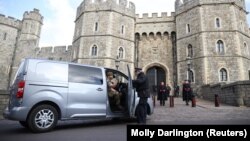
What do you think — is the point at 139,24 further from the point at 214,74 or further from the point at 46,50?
the point at 46,50

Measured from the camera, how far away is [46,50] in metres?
28.4

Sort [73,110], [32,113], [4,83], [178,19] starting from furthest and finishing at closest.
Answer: [4,83], [178,19], [73,110], [32,113]

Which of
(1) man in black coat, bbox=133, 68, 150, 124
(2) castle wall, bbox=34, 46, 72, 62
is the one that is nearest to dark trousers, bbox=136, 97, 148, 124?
(1) man in black coat, bbox=133, 68, 150, 124

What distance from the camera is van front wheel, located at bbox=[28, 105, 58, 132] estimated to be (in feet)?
13.8

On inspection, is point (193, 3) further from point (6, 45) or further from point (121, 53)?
point (6, 45)

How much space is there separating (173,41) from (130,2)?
715 cm

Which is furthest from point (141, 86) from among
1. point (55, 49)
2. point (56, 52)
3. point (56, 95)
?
point (55, 49)

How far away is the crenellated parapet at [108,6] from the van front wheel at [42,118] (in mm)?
18120

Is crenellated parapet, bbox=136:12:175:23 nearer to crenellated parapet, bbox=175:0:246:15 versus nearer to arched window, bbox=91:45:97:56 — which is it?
crenellated parapet, bbox=175:0:246:15

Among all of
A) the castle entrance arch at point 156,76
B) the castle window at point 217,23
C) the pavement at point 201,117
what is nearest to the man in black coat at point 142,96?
the pavement at point 201,117

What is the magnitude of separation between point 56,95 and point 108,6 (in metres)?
18.2

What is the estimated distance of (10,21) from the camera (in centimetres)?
3003

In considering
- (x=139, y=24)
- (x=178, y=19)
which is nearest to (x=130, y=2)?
(x=139, y=24)

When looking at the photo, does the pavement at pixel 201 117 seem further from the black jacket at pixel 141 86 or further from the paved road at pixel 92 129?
the black jacket at pixel 141 86
